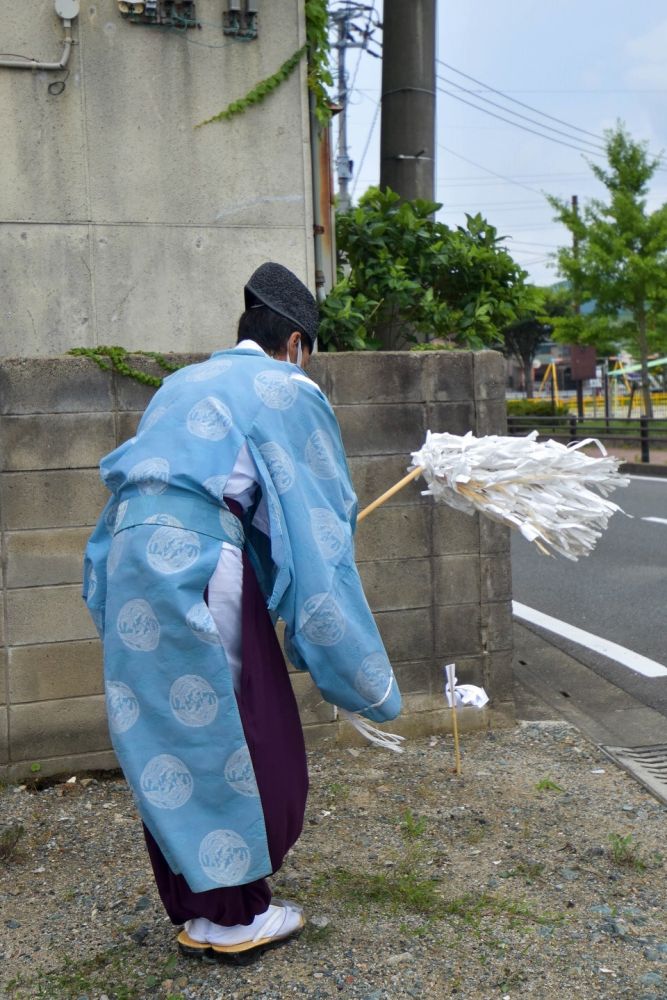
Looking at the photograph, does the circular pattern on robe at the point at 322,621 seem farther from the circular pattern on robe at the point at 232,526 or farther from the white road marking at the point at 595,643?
the white road marking at the point at 595,643

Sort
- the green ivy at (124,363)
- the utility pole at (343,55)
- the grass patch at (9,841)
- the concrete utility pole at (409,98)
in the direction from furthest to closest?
the utility pole at (343,55) < the concrete utility pole at (409,98) < the green ivy at (124,363) < the grass patch at (9,841)

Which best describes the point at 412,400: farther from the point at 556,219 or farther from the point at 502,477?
the point at 556,219

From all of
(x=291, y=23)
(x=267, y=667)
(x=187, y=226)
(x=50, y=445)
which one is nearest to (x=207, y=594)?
(x=267, y=667)

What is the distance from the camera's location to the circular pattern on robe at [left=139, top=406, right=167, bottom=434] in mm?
2779

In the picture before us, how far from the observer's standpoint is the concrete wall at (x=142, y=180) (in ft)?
15.7

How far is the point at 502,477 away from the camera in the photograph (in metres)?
3.68

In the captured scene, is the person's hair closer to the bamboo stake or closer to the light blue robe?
the light blue robe

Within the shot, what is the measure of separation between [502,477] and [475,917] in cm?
142

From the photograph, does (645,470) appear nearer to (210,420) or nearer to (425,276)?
(425,276)

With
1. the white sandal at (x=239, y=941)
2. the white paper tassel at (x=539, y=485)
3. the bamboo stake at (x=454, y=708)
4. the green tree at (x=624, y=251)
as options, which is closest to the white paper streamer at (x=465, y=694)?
the bamboo stake at (x=454, y=708)

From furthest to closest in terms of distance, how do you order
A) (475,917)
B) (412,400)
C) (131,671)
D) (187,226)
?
(187,226)
(412,400)
(475,917)
(131,671)

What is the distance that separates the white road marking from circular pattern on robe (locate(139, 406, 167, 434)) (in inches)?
169

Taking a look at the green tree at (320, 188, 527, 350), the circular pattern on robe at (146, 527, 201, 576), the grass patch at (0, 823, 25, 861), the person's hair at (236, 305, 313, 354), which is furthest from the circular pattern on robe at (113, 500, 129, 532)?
the green tree at (320, 188, 527, 350)

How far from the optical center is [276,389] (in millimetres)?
2752
